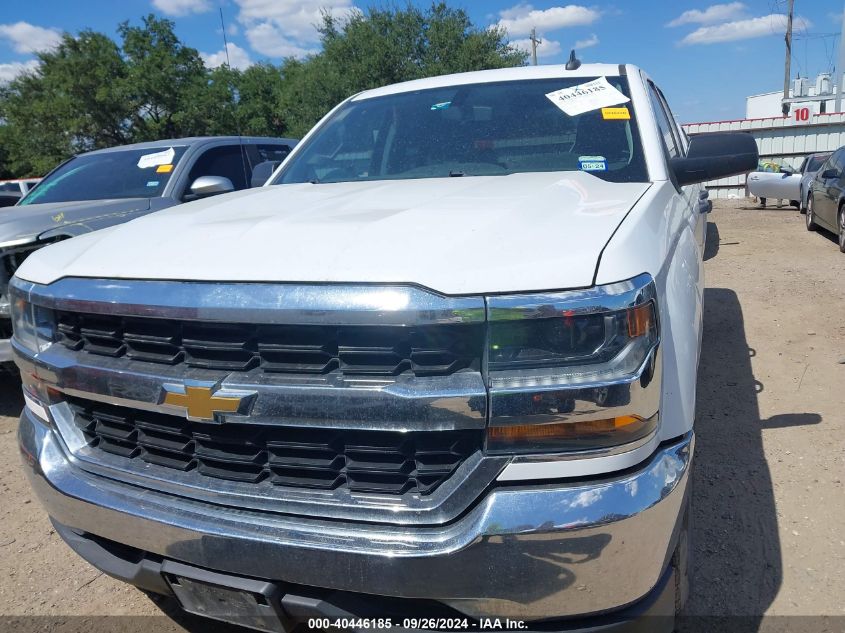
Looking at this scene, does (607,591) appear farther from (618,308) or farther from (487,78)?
(487,78)

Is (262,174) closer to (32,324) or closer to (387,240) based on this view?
(32,324)

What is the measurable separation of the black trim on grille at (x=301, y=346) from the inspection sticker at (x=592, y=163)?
4.91ft

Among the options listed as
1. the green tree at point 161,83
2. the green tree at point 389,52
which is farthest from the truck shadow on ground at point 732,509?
the green tree at point 161,83

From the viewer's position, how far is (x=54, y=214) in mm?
4859

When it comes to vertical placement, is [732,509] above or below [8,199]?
below

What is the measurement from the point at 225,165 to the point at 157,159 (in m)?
0.61

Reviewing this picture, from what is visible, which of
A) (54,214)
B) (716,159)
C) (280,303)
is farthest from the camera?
(54,214)

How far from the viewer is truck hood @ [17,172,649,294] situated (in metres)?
1.53

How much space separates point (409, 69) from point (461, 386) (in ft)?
89.6

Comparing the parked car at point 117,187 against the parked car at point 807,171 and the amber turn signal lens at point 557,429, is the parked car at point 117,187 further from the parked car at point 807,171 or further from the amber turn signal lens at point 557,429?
the parked car at point 807,171

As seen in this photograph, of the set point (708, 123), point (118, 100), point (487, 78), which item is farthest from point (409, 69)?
point (487, 78)

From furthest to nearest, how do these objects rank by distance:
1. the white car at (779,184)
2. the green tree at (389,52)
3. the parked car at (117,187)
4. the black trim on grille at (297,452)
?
the green tree at (389,52) < the white car at (779,184) < the parked car at (117,187) < the black trim on grille at (297,452)

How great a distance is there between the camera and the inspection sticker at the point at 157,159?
5.75 meters

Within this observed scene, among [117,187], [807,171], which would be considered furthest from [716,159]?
[807,171]
